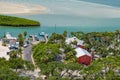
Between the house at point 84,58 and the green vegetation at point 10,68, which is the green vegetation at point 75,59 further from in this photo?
the green vegetation at point 10,68

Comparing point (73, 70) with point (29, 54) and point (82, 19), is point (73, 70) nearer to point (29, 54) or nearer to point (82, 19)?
point (29, 54)

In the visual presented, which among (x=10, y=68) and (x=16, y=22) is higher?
(x=16, y=22)

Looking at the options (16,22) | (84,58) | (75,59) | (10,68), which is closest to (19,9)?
(16,22)

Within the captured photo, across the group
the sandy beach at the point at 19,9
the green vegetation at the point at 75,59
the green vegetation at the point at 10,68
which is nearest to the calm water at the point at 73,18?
the sandy beach at the point at 19,9

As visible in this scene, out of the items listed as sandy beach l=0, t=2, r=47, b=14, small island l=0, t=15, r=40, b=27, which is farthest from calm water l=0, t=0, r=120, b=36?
sandy beach l=0, t=2, r=47, b=14

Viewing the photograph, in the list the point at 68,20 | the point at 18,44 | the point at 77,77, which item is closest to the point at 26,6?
the point at 68,20

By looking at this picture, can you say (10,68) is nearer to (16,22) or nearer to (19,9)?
(16,22)

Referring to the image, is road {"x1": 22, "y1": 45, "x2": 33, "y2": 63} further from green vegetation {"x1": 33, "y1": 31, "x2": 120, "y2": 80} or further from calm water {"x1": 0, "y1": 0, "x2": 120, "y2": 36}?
calm water {"x1": 0, "y1": 0, "x2": 120, "y2": 36}
